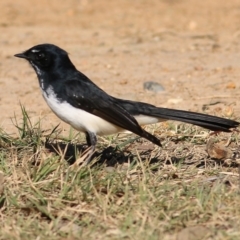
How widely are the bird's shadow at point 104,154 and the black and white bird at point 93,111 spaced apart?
0.49 feet

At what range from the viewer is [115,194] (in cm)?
568

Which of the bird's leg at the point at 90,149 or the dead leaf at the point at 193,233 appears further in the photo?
the bird's leg at the point at 90,149

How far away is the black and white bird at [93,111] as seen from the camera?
250 inches

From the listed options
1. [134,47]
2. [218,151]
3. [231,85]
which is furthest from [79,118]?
[134,47]

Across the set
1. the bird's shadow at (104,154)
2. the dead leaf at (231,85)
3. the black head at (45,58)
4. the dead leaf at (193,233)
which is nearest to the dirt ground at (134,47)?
the dead leaf at (231,85)

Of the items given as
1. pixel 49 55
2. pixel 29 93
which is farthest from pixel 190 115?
pixel 29 93

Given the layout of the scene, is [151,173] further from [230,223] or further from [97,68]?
[97,68]

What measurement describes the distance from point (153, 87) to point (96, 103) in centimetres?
307

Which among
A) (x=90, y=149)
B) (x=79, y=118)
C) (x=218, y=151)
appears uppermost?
(x=79, y=118)

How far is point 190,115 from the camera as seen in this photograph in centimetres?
643

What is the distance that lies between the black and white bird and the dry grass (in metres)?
0.25

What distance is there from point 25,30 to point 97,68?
272cm

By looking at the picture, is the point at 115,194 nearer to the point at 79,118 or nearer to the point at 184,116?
the point at 79,118

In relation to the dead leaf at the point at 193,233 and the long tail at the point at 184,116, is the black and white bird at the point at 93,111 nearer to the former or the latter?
the long tail at the point at 184,116
